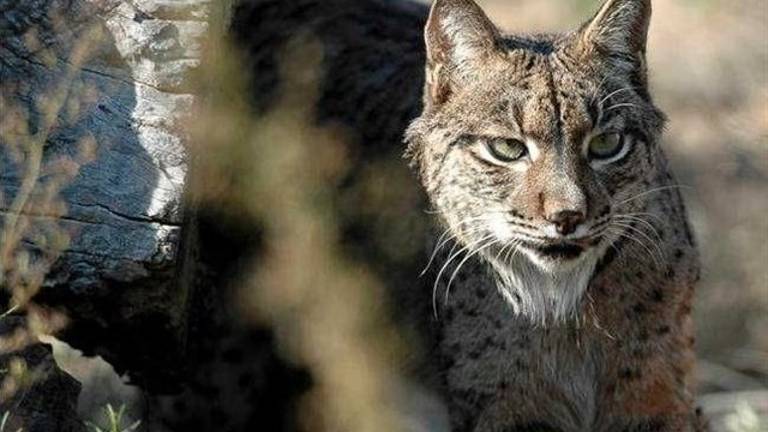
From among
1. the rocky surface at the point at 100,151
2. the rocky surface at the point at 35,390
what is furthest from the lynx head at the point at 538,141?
the rocky surface at the point at 35,390

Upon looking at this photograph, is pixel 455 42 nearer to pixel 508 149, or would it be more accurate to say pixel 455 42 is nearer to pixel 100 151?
pixel 508 149

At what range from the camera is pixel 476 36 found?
5.20 meters

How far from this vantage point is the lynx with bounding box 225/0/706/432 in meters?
4.98

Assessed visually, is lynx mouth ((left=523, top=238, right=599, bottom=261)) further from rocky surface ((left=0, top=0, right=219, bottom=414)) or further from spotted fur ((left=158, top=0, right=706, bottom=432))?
rocky surface ((left=0, top=0, right=219, bottom=414))

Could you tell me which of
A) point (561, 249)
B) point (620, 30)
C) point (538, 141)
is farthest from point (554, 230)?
point (620, 30)

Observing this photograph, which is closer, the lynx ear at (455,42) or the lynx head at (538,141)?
the lynx head at (538,141)

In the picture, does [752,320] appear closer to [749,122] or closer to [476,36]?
[749,122]

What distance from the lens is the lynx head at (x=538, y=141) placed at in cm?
492

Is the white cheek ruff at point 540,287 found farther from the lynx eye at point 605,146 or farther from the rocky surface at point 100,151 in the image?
the rocky surface at point 100,151

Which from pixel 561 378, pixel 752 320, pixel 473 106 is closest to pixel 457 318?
pixel 561 378

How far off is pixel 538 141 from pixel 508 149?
0.11 m

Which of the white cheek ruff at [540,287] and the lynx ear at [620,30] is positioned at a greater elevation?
the lynx ear at [620,30]

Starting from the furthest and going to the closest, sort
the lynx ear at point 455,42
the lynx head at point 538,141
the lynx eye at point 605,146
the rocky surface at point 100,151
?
1. the lynx ear at point 455,42
2. the lynx eye at point 605,146
3. the lynx head at point 538,141
4. the rocky surface at point 100,151

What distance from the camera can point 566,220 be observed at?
4812 millimetres
